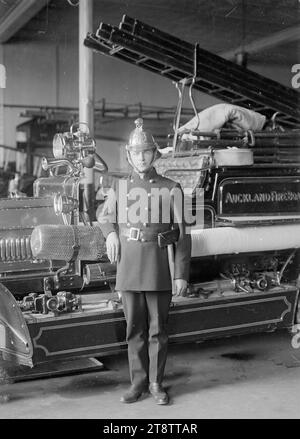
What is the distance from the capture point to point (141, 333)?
11.7 ft

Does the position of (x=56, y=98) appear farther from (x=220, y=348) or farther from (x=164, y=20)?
(x=220, y=348)

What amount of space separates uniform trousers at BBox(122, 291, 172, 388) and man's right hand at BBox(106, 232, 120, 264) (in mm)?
221

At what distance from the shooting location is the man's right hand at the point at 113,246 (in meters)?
3.58

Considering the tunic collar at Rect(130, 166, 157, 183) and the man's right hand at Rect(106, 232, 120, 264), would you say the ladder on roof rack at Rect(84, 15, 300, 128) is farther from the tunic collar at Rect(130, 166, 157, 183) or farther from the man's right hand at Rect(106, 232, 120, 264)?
the man's right hand at Rect(106, 232, 120, 264)

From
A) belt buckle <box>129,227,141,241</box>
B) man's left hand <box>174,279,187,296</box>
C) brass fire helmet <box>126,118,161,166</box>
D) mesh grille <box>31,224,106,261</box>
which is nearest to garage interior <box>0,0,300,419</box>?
man's left hand <box>174,279,187,296</box>

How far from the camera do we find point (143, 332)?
11.8 feet

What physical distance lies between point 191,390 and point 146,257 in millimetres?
935

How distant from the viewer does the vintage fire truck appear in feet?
12.0

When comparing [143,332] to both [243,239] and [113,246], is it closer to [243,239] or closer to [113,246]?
[113,246]

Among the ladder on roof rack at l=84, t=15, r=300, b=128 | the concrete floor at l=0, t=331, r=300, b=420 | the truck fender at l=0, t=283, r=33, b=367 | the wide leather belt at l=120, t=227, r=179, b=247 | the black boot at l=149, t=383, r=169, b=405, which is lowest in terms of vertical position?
the concrete floor at l=0, t=331, r=300, b=420

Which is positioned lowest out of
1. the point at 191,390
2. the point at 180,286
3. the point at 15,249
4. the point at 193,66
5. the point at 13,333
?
the point at 191,390

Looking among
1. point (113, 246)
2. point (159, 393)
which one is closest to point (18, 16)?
point (113, 246)

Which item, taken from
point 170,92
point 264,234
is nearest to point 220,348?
point 264,234

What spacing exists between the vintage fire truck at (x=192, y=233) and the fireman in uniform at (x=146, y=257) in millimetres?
267
